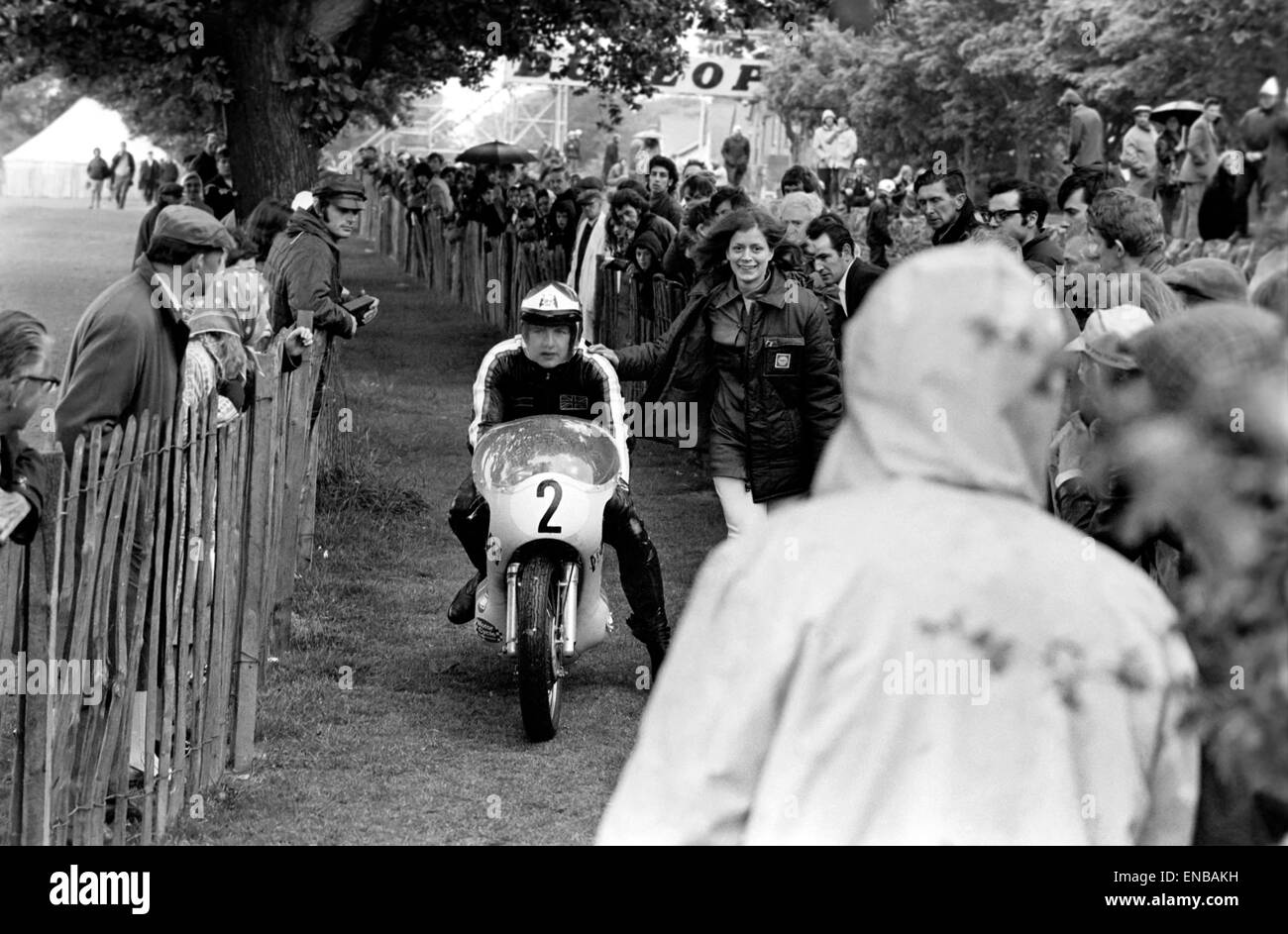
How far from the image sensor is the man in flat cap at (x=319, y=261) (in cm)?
1070

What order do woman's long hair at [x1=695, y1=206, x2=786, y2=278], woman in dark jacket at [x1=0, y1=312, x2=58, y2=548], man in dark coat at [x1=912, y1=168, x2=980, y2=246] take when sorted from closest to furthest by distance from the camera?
woman in dark jacket at [x1=0, y1=312, x2=58, y2=548], woman's long hair at [x1=695, y1=206, x2=786, y2=278], man in dark coat at [x1=912, y1=168, x2=980, y2=246]

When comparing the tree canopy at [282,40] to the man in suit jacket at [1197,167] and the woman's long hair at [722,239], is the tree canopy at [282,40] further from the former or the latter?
the woman's long hair at [722,239]

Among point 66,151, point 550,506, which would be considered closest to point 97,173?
point 66,151

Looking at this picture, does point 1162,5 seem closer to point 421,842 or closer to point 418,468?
point 418,468

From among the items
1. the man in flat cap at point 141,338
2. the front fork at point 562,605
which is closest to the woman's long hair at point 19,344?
the man in flat cap at point 141,338

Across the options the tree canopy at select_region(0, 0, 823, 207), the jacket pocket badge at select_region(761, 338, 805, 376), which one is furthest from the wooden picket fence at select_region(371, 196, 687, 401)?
the jacket pocket badge at select_region(761, 338, 805, 376)

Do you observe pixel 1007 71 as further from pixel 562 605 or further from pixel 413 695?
pixel 562 605

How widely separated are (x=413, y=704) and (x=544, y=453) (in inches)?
50.1

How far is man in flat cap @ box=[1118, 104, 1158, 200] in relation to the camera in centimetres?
1878

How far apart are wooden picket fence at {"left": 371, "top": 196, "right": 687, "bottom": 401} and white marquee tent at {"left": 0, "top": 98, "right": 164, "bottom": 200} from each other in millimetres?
36474

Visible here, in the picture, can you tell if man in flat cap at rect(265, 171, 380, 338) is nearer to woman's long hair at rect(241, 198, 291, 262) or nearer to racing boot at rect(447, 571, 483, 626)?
woman's long hair at rect(241, 198, 291, 262)

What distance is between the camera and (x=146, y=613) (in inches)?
227

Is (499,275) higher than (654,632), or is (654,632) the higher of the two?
(654,632)

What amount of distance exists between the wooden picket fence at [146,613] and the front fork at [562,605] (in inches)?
36.5
